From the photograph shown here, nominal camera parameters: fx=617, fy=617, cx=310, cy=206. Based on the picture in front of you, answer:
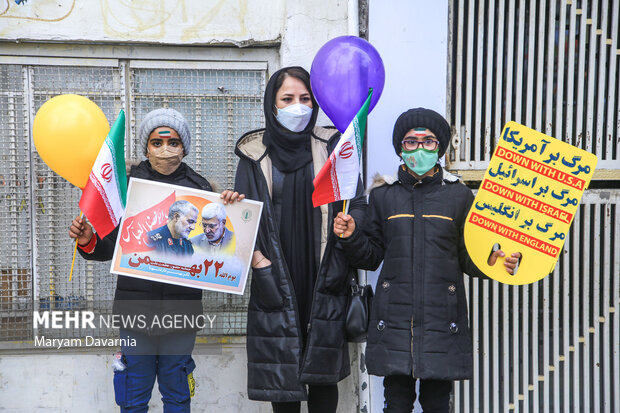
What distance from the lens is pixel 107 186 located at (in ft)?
10.4

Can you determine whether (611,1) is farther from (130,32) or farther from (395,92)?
(130,32)

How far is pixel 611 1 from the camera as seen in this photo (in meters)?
4.23

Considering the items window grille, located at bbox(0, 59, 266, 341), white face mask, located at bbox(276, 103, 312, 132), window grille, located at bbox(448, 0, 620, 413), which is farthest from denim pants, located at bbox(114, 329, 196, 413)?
window grille, located at bbox(448, 0, 620, 413)

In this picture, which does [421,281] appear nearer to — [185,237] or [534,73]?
[185,237]

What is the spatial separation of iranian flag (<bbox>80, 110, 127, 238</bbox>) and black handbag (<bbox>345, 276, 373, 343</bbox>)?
1.34 metres

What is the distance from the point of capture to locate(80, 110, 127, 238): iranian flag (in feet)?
10.2

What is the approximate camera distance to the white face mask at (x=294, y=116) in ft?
11.0

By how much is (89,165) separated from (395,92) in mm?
1985

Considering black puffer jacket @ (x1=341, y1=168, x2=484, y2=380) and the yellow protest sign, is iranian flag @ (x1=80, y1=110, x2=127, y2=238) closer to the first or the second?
black puffer jacket @ (x1=341, y1=168, x2=484, y2=380)

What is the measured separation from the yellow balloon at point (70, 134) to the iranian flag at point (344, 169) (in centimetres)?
120

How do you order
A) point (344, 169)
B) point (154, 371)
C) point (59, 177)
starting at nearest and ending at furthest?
point (344, 169) < point (154, 371) < point (59, 177)

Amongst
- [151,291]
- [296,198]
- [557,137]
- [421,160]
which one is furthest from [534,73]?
[151,291]

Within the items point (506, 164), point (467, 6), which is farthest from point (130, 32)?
point (506, 164)

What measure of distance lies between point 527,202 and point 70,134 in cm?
238
